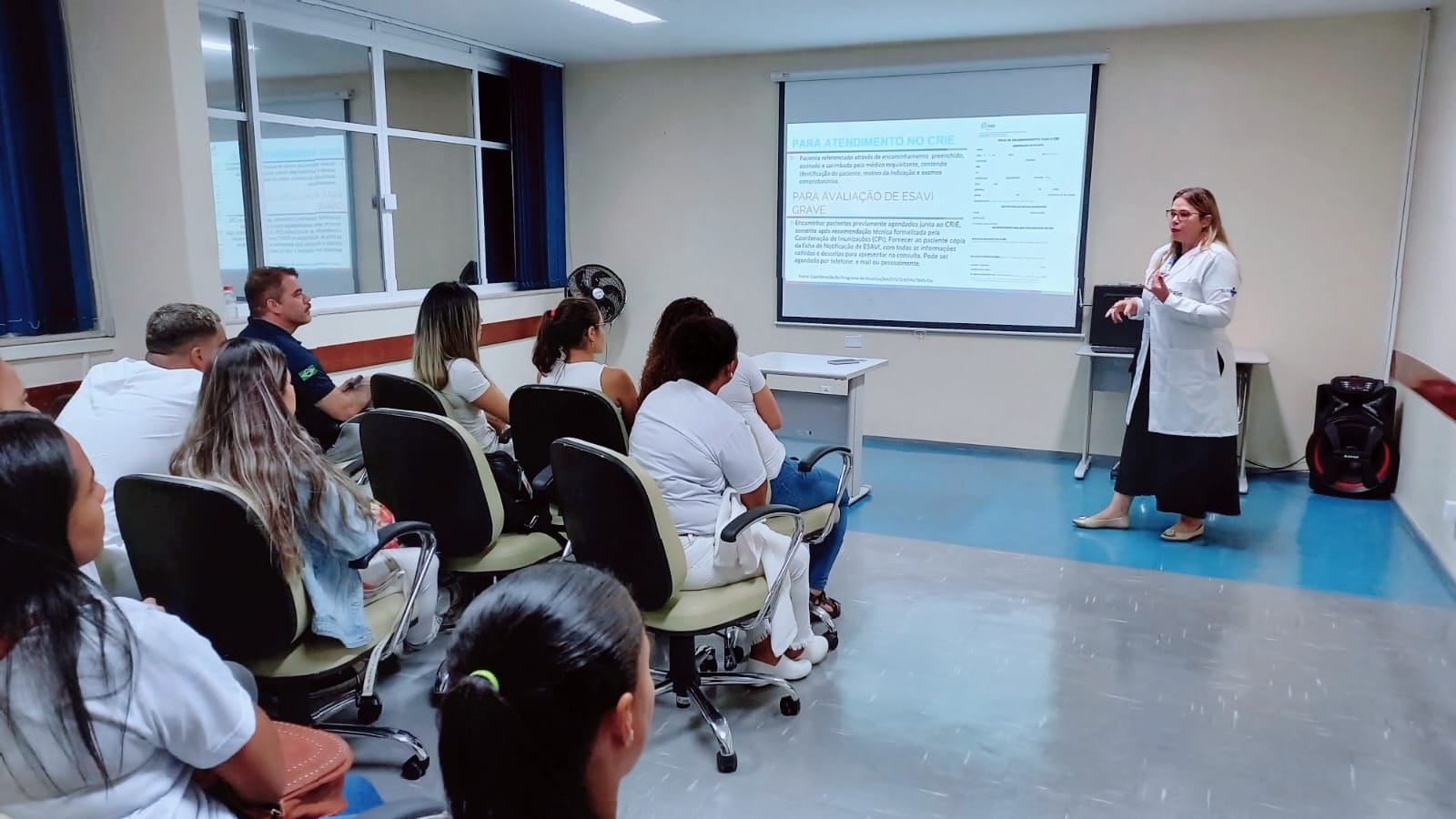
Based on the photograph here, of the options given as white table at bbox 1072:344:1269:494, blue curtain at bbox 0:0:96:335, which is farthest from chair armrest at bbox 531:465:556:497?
white table at bbox 1072:344:1269:494

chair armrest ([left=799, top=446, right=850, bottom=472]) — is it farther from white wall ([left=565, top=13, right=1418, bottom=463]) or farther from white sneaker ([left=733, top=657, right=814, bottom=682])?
white wall ([left=565, top=13, right=1418, bottom=463])

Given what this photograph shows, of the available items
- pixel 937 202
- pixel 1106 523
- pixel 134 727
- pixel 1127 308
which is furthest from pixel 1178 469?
pixel 134 727

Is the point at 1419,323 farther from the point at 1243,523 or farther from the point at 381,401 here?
the point at 381,401

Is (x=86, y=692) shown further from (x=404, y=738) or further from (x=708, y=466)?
(x=708, y=466)

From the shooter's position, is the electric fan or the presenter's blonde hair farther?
the electric fan

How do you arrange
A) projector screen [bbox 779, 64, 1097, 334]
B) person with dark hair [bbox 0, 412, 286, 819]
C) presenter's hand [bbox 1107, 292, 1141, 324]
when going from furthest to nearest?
projector screen [bbox 779, 64, 1097, 334] < presenter's hand [bbox 1107, 292, 1141, 324] < person with dark hair [bbox 0, 412, 286, 819]

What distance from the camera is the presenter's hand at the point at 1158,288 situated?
3881 mm

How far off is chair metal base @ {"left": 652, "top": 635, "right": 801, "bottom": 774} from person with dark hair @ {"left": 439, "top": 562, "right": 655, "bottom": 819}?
5.11ft

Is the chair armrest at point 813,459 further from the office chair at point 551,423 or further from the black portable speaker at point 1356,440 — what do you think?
the black portable speaker at point 1356,440

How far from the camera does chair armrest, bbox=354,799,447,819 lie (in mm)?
1140

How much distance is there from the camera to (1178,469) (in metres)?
4.14

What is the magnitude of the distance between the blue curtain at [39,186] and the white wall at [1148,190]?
351 centimetres

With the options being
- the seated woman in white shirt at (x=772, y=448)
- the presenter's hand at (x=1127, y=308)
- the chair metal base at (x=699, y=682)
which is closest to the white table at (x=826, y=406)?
the seated woman in white shirt at (x=772, y=448)

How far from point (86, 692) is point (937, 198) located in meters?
5.47
